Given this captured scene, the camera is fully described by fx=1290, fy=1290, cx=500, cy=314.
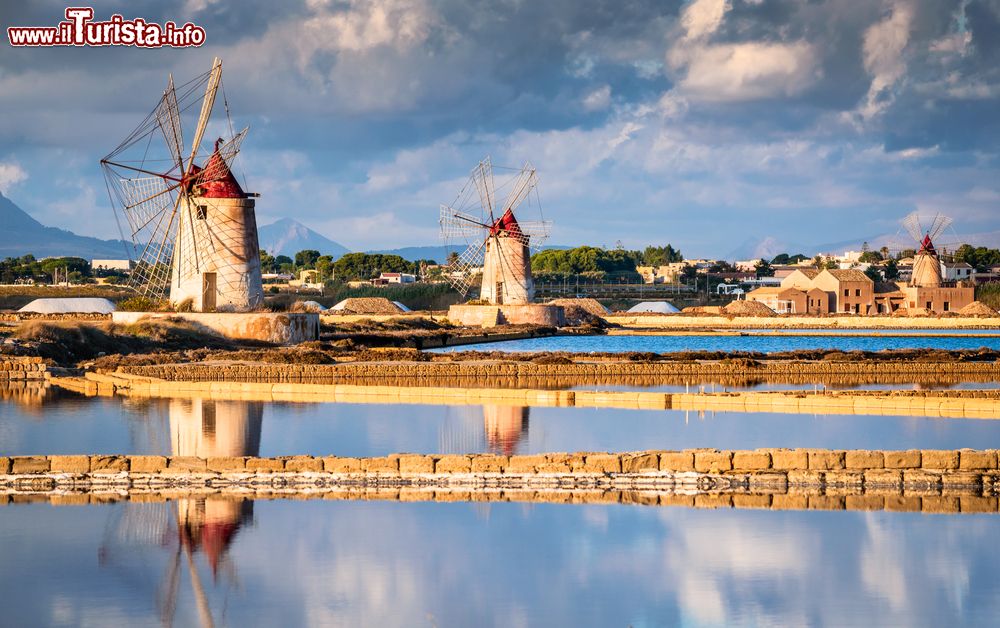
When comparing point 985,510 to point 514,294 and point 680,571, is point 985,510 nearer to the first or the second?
point 680,571

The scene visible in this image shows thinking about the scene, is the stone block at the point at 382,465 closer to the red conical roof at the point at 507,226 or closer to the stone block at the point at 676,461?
the stone block at the point at 676,461

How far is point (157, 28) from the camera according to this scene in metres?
23.9

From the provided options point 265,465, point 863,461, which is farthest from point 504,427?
point 863,461

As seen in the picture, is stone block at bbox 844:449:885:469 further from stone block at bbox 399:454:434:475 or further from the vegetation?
the vegetation

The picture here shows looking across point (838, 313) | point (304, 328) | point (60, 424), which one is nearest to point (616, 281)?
point (838, 313)

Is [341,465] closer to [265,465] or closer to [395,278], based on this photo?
[265,465]

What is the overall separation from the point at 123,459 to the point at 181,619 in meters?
4.38

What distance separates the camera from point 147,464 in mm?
10844

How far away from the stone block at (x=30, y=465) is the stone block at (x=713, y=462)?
5.50 m

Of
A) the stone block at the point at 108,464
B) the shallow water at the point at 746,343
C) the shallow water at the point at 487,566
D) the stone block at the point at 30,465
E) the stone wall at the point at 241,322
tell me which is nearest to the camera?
the shallow water at the point at 487,566

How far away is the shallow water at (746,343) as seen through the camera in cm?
3681

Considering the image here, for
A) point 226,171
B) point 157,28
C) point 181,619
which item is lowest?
point 181,619

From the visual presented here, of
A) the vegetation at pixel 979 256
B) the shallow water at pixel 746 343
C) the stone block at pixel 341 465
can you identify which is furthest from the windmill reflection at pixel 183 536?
the vegetation at pixel 979 256

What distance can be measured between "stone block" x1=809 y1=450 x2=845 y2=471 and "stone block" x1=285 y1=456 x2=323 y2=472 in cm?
407
